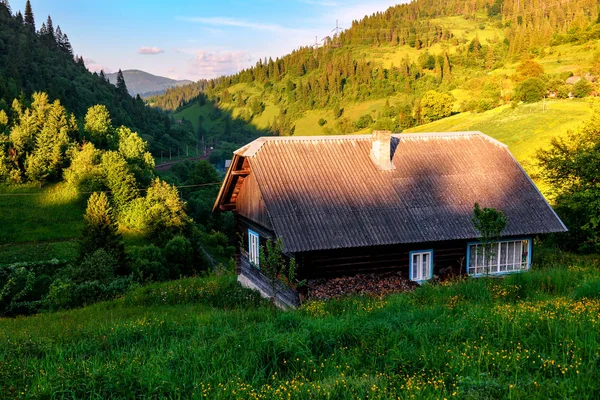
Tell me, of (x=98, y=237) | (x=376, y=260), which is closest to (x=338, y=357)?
(x=376, y=260)

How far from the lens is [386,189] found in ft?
60.4

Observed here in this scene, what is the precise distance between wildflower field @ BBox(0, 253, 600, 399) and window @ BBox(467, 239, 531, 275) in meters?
8.30

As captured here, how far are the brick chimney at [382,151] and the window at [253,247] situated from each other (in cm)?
614

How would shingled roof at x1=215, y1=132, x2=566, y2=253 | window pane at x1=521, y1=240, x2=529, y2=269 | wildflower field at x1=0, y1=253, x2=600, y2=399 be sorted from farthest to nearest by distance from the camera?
window pane at x1=521, y1=240, x2=529, y2=269 → shingled roof at x1=215, y1=132, x2=566, y2=253 → wildflower field at x1=0, y1=253, x2=600, y2=399

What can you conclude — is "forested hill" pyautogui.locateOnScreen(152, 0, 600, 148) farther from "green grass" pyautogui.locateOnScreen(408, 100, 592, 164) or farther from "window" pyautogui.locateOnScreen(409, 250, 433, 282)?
"window" pyautogui.locateOnScreen(409, 250, 433, 282)

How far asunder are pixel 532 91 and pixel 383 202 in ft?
232

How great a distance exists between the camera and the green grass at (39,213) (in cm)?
5426

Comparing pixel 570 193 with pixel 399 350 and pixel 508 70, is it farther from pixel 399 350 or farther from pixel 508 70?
pixel 508 70

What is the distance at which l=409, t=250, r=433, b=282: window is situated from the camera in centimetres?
1769

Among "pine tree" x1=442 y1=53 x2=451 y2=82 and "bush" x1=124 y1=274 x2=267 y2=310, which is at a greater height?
"pine tree" x1=442 y1=53 x2=451 y2=82

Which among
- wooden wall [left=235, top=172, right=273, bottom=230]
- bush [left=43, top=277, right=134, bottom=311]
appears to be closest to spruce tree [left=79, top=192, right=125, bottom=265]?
bush [left=43, top=277, right=134, bottom=311]

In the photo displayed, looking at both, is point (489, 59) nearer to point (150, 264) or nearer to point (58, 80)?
point (58, 80)

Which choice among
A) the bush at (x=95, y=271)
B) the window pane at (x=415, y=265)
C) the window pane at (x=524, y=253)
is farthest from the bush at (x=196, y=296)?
the bush at (x=95, y=271)

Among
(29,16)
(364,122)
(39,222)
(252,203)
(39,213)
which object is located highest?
(29,16)
